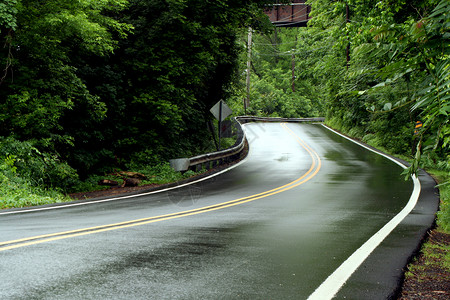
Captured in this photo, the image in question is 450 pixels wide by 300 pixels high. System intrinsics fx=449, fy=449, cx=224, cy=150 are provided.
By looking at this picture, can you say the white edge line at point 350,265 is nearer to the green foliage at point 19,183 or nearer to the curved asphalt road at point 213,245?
the curved asphalt road at point 213,245

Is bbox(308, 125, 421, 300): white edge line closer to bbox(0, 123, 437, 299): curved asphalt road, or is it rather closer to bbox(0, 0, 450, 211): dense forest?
bbox(0, 123, 437, 299): curved asphalt road

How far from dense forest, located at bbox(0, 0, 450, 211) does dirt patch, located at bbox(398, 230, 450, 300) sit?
1231mm

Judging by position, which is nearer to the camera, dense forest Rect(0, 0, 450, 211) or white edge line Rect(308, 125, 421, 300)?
white edge line Rect(308, 125, 421, 300)

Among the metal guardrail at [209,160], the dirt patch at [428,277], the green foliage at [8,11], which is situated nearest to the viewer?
the dirt patch at [428,277]

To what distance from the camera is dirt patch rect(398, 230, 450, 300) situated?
441 cm

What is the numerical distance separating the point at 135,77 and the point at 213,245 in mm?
14560

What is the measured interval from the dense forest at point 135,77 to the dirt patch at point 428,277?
123 centimetres

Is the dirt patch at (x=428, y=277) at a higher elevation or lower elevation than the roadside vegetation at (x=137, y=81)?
lower

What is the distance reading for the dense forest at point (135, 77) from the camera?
4988 millimetres

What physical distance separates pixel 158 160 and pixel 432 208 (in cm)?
1232

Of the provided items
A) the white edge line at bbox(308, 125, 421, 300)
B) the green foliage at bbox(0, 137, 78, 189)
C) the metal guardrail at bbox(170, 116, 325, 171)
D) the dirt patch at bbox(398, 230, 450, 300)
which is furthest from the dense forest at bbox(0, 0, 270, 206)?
the dirt patch at bbox(398, 230, 450, 300)

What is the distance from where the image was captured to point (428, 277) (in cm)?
502

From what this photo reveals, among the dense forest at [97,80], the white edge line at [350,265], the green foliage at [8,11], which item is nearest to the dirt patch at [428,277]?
the white edge line at [350,265]

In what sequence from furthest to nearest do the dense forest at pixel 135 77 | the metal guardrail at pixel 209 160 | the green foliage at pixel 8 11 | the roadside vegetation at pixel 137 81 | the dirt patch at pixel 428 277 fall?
the metal guardrail at pixel 209 160, the green foliage at pixel 8 11, the roadside vegetation at pixel 137 81, the dense forest at pixel 135 77, the dirt patch at pixel 428 277
